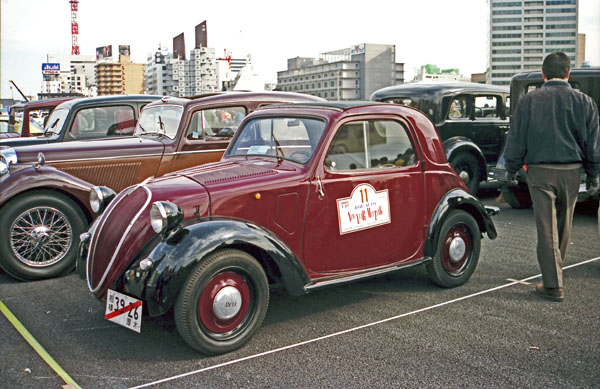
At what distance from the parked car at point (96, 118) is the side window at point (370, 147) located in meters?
4.93

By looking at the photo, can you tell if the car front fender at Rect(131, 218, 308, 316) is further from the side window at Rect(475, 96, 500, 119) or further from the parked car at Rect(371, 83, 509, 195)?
the side window at Rect(475, 96, 500, 119)

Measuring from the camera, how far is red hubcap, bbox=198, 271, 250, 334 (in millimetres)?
3652

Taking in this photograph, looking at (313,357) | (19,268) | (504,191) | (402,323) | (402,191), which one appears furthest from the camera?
(504,191)

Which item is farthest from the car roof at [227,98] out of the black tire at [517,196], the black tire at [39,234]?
the black tire at [517,196]

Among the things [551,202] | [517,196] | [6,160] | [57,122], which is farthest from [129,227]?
[517,196]

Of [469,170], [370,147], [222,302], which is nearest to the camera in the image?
[222,302]

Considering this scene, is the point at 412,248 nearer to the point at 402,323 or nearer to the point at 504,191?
the point at 402,323

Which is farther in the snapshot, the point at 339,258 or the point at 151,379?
the point at 339,258

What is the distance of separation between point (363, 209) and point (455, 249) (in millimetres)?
1194

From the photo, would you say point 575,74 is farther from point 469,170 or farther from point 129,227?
point 129,227

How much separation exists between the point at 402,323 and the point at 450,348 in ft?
1.79

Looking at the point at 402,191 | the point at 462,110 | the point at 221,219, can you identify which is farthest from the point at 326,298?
the point at 462,110

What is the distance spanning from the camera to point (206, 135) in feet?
23.0

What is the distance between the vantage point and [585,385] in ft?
10.5
